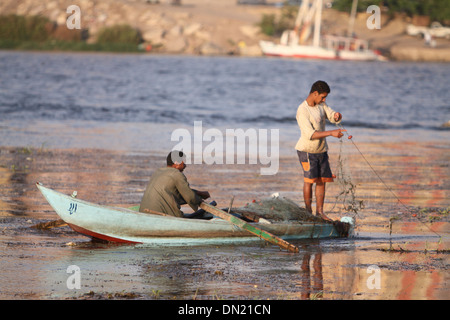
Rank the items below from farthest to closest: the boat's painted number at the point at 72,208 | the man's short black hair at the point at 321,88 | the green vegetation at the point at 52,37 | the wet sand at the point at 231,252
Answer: the green vegetation at the point at 52,37, the man's short black hair at the point at 321,88, the boat's painted number at the point at 72,208, the wet sand at the point at 231,252

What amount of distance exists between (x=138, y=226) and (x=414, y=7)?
273 feet

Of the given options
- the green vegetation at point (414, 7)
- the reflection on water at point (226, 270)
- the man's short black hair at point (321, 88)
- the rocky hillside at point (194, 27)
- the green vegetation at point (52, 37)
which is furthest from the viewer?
the green vegetation at point (414, 7)

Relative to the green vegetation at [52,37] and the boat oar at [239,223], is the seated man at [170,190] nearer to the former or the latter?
the boat oar at [239,223]

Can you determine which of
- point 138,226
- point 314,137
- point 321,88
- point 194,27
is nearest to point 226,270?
point 138,226

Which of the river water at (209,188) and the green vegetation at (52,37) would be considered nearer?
the river water at (209,188)

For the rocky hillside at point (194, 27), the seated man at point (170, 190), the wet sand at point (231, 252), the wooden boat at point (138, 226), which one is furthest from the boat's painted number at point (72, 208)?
the rocky hillside at point (194, 27)

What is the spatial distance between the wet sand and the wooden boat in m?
0.18

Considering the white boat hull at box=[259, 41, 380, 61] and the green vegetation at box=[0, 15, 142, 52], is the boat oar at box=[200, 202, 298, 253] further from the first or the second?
the green vegetation at box=[0, 15, 142, 52]

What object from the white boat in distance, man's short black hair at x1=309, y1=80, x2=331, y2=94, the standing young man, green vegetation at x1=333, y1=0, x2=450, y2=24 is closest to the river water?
the standing young man

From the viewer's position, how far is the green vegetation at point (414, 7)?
286ft

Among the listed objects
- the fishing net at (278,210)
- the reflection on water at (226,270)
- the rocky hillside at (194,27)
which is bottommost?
the reflection on water at (226,270)

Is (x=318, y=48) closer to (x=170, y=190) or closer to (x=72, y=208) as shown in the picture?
(x=170, y=190)

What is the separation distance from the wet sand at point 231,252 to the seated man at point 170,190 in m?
0.54
